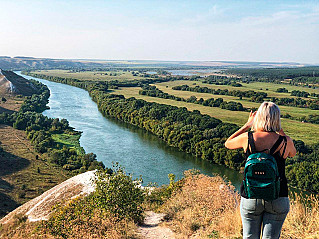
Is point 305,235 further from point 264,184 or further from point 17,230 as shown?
point 17,230

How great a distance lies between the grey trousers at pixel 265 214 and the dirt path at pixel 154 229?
351cm

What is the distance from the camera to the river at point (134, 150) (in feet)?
89.7

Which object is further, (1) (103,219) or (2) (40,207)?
(2) (40,207)

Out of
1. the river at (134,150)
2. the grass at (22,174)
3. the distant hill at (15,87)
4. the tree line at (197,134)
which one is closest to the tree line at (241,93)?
the tree line at (197,134)

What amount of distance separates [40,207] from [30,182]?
9024 millimetres

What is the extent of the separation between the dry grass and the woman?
6.10 feet

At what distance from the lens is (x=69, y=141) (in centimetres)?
3628

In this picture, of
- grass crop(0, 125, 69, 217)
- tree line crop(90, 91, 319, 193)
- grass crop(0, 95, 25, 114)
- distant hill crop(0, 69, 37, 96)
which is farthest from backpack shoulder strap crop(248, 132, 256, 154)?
distant hill crop(0, 69, 37, 96)

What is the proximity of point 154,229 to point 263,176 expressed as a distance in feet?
15.8

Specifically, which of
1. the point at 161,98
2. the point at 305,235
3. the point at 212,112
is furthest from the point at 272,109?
the point at 161,98

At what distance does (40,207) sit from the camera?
15.4 m

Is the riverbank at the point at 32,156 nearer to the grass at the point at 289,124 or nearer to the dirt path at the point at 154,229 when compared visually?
the dirt path at the point at 154,229

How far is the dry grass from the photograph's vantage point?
4.65m

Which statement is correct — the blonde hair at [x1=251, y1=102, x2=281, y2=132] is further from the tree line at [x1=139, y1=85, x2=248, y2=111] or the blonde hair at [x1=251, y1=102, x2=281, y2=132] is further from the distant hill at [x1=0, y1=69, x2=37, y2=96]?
the distant hill at [x1=0, y1=69, x2=37, y2=96]
